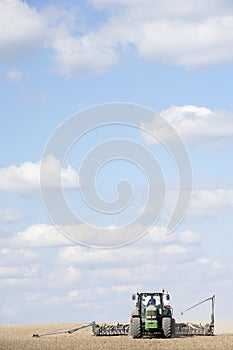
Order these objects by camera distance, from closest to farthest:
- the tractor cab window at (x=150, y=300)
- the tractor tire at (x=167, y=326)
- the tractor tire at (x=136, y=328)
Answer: the tractor tire at (x=167, y=326) → the tractor tire at (x=136, y=328) → the tractor cab window at (x=150, y=300)

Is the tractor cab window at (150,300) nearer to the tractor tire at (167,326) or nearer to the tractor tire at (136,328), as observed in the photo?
the tractor tire at (136,328)

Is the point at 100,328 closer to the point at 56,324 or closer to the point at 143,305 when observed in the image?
the point at 143,305

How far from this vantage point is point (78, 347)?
4741 centimetres

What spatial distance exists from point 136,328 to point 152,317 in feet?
4.51

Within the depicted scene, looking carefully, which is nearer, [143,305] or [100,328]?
[143,305]

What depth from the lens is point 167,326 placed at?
55719 mm

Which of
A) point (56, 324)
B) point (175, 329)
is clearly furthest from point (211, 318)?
point (56, 324)

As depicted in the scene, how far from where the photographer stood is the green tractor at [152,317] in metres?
56.2

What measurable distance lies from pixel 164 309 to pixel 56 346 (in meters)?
11.0

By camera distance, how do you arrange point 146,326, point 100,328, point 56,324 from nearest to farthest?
point 146,326
point 100,328
point 56,324

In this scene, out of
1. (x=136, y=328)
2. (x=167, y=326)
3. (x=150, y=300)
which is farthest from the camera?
(x=150, y=300)

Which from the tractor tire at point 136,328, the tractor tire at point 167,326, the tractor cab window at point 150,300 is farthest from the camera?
the tractor cab window at point 150,300

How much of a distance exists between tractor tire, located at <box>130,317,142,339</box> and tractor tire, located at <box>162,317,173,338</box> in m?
1.67

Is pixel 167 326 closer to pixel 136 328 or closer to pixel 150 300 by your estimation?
pixel 136 328
